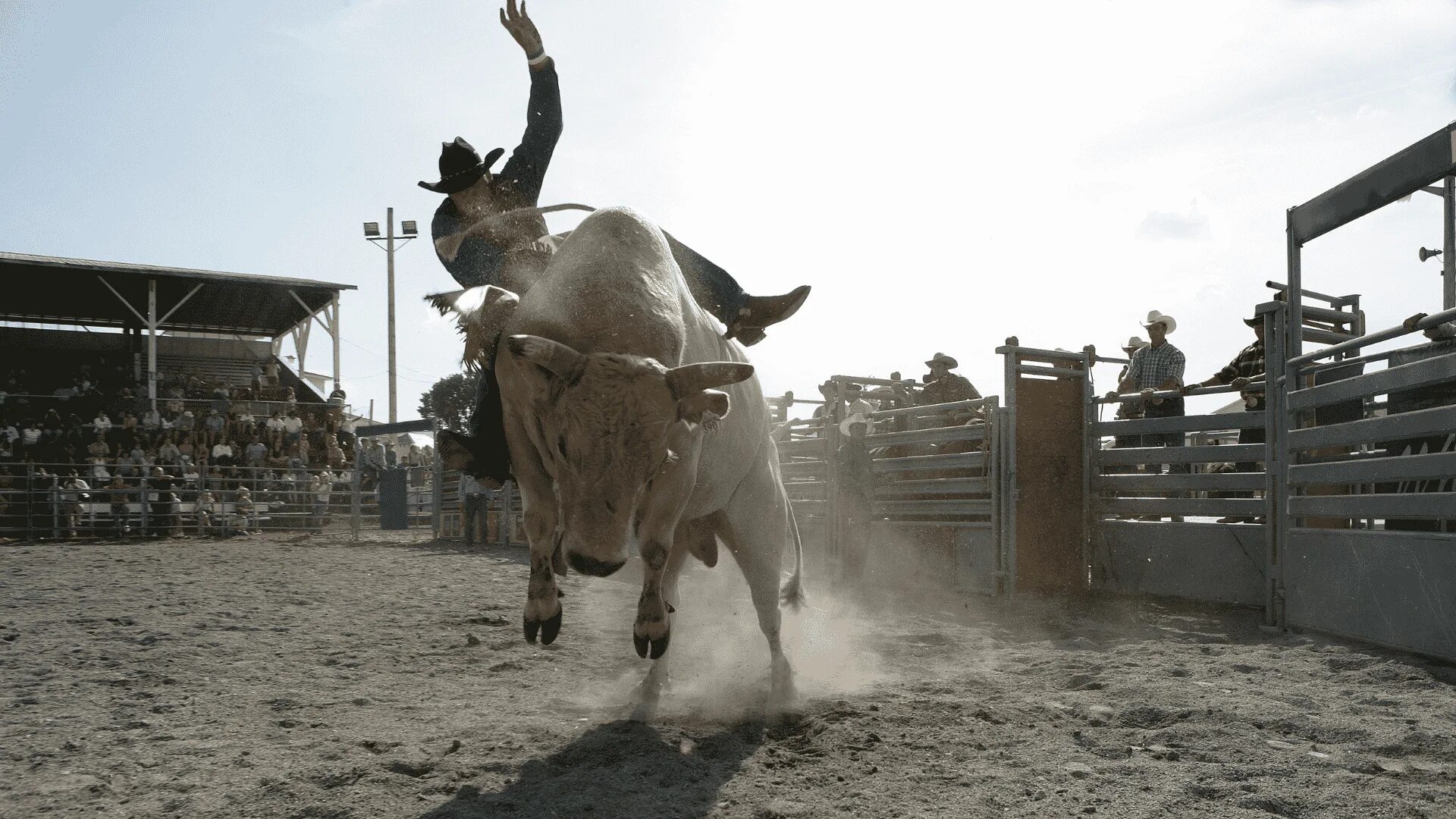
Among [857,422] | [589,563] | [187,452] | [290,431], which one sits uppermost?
[290,431]

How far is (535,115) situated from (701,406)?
72.3 inches

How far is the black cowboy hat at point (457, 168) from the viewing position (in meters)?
4.20

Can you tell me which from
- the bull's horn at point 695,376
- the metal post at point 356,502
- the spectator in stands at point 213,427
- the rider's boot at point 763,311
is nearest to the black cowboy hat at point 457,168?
the rider's boot at point 763,311

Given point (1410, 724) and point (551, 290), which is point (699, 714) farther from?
point (1410, 724)

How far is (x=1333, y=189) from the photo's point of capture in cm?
619

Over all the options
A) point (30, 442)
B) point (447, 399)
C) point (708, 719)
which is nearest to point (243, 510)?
point (30, 442)

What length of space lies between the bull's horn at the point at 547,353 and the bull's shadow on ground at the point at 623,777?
1.26 metres

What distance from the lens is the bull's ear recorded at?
10.4ft

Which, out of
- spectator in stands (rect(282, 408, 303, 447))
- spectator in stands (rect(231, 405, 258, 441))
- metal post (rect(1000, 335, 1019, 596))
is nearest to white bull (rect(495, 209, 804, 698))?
metal post (rect(1000, 335, 1019, 596))

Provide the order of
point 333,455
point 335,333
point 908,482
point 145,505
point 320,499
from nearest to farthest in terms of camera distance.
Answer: point 908,482 < point 145,505 < point 320,499 < point 333,455 < point 335,333

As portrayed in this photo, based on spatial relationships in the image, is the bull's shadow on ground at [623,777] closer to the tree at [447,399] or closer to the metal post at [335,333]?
the metal post at [335,333]

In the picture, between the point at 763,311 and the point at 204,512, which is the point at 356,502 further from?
the point at 763,311

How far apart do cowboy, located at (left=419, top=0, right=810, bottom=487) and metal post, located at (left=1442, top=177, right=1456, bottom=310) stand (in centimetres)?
493

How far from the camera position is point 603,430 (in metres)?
2.99
